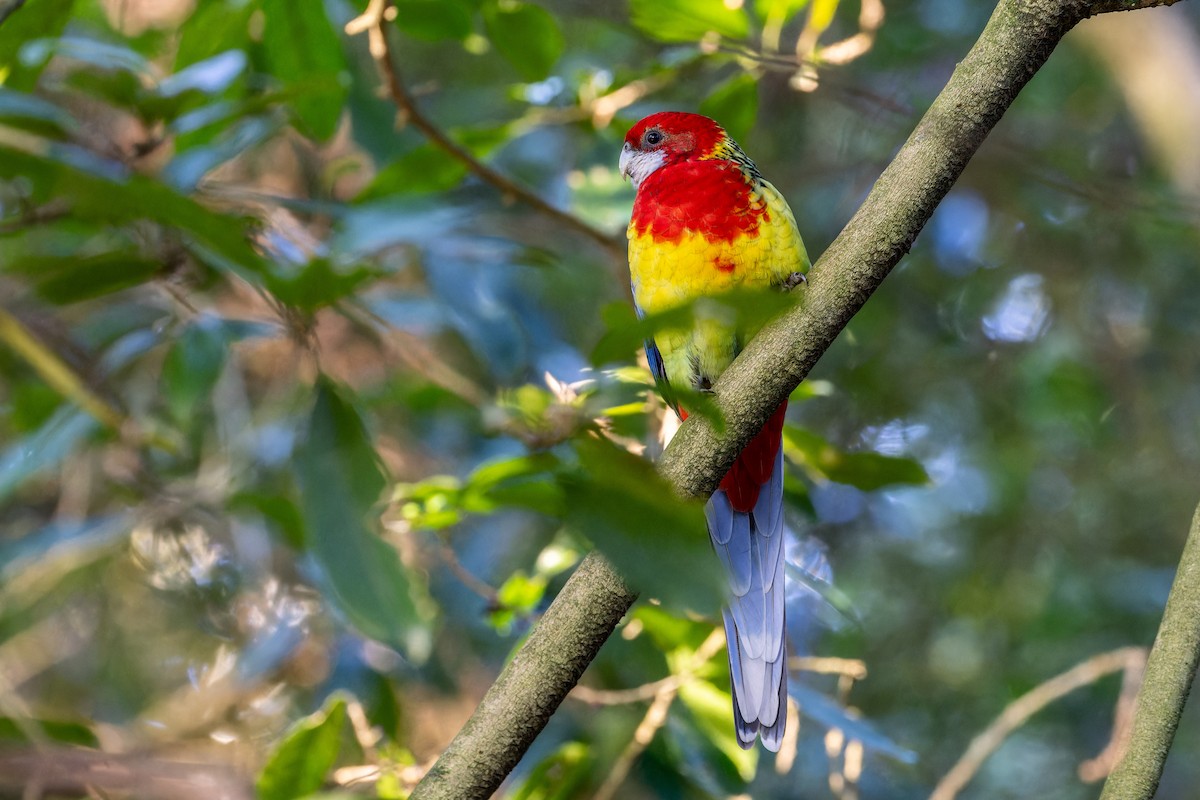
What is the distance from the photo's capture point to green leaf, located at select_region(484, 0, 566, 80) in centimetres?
248

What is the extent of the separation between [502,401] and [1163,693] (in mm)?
959

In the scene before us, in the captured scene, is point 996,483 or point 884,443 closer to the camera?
point 884,443

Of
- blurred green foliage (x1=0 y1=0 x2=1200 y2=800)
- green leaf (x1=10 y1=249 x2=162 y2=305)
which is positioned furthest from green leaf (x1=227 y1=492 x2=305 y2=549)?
green leaf (x1=10 y1=249 x2=162 y2=305)

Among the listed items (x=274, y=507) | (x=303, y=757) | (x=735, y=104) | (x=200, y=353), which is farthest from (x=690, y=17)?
(x=303, y=757)

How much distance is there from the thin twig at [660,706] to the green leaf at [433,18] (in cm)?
149

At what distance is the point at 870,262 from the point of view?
4.62 ft

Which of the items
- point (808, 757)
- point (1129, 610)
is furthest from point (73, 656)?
point (1129, 610)

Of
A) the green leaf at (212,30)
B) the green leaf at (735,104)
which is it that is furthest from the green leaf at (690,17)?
the green leaf at (212,30)

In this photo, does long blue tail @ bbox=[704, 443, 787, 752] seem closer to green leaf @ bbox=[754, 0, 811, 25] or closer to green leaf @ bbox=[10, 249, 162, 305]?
green leaf @ bbox=[754, 0, 811, 25]

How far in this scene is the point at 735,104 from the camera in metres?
2.61

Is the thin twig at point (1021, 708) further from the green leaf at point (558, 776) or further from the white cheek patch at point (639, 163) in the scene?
the white cheek patch at point (639, 163)

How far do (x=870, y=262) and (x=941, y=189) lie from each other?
15cm

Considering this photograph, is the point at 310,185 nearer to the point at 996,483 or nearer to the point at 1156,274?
the point at 996,483

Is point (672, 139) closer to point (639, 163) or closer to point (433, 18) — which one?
point (639, 163)
